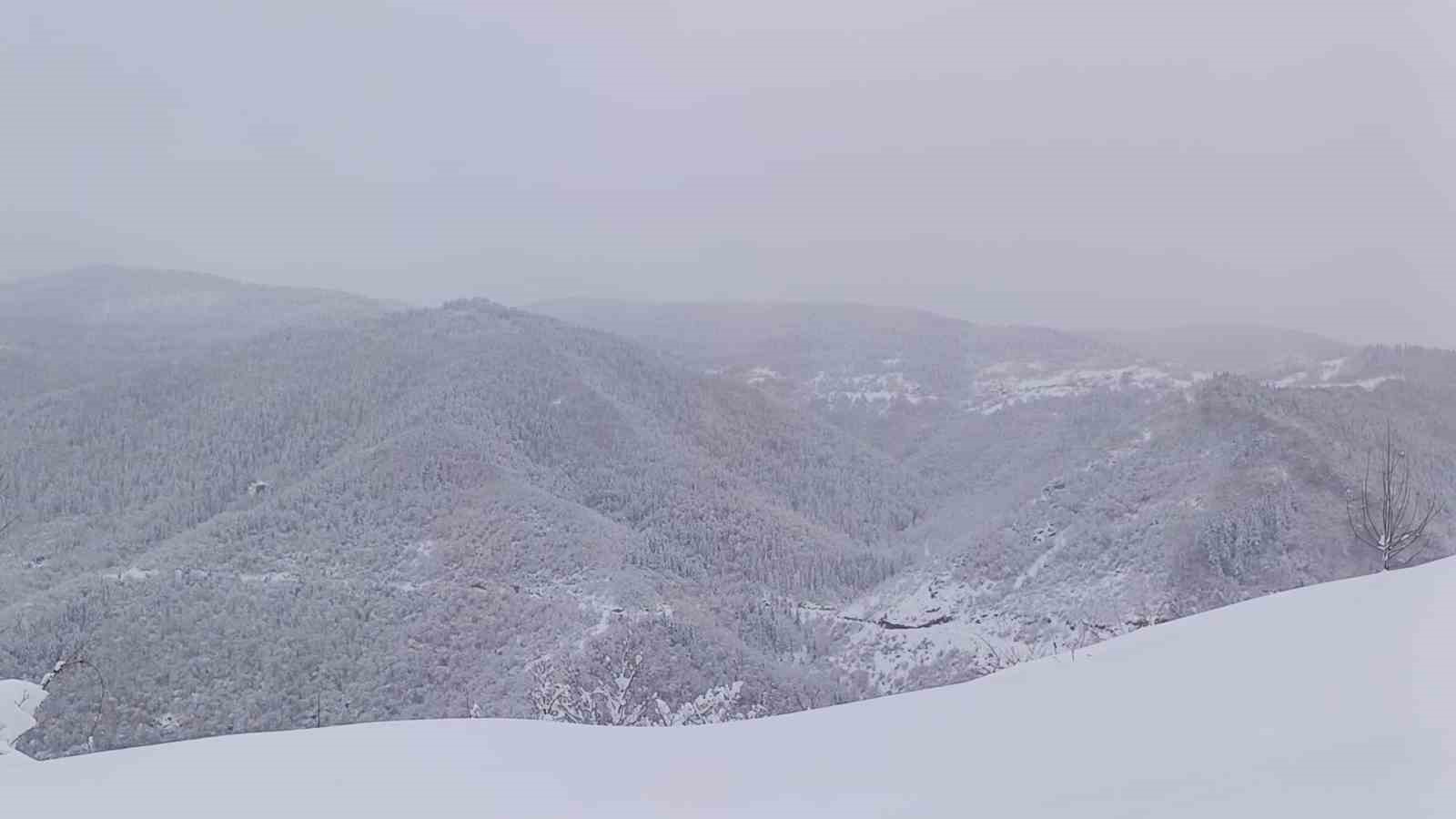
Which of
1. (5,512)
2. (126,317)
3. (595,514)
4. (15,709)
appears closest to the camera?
(15,709)

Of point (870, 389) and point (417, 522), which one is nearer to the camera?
point (417, 522)

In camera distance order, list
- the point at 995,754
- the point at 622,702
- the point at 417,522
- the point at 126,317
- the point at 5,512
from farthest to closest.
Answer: the point at 126,317, the point at 5,512, the point at 417,522, the point at 622,702, the point at 995,754

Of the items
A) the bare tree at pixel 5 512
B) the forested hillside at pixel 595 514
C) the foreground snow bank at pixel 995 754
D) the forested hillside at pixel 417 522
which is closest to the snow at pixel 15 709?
the foreground snow bank at pixel 995 754

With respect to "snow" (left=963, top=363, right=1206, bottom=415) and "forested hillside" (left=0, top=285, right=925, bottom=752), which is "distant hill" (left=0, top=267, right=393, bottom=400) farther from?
"snow" (left=963, top=363, right=1206, bottom=415)

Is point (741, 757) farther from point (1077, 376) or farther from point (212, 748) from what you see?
point (1077, 376)

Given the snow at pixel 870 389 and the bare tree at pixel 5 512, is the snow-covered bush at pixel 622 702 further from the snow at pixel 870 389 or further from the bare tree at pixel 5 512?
the snow at pixel 870 389

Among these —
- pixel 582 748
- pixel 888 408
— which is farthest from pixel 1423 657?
pixel 888 408

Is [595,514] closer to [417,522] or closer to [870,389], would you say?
[417,522]

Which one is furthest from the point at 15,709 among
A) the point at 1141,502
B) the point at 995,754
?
the point at 1141,502

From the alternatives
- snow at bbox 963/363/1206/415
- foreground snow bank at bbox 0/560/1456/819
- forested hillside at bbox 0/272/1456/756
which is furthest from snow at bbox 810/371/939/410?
foreground snow bank at bbox 0/560/1456/819
